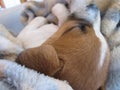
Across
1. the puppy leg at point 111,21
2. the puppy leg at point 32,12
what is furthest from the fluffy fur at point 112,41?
the puppy leg at point 32,12

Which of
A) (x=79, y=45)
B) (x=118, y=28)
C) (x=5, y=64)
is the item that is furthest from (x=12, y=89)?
(x=118, y=28)

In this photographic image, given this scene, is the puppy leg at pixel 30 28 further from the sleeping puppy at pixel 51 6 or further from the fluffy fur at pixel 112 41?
the fluffy fur at pixel 112 41

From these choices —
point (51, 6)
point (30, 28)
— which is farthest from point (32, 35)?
point (51, 6)

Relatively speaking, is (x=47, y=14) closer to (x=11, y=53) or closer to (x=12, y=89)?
(x=11, y=53)

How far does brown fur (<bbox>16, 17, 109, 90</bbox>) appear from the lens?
0.43 m

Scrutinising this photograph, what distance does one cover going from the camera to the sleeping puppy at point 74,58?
43 centimetres

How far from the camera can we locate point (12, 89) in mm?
391

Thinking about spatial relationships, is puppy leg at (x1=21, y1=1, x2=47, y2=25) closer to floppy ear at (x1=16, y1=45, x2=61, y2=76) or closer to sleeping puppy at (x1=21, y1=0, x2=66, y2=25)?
sleeping puppy at (x1=21, y1=0, x2=66, y2=25)

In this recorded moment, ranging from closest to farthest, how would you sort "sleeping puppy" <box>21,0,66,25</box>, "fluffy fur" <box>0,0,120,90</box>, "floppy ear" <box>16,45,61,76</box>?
"floppy ear" <box>16,45,61,76</box> < "fluffy fur" <box>0,0,120,90</box> < "sleeping puppy" <box>21,0,66,25</box>

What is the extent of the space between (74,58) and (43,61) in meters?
0.08

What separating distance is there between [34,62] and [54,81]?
67 millimetres

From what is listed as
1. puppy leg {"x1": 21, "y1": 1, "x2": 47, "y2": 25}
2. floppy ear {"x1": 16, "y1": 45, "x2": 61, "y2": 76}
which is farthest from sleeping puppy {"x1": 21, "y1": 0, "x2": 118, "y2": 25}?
floppy ear {"x1": 16, "y1": 45, "x2": 61, "y2": 76}

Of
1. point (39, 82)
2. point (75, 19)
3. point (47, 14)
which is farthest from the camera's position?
point (47, 14)

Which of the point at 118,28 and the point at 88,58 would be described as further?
the point at 118,28
